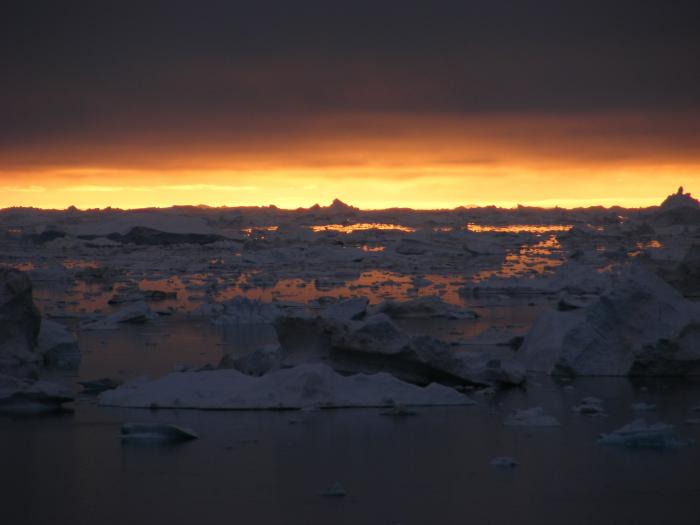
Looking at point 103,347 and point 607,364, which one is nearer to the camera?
point 607,364

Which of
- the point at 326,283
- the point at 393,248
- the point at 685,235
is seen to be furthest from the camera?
the point at 685,235

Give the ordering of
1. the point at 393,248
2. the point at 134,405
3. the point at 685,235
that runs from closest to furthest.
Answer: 1. the point at 134,405
2. the point at 393,248
3. the point at 685,235

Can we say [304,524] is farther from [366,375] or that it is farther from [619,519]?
[366,375]

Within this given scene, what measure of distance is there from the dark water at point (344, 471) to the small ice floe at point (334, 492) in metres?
0.06

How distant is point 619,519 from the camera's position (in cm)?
414

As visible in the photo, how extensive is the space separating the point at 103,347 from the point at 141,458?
397 cm

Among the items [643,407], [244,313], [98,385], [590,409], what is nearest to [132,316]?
[244,313]

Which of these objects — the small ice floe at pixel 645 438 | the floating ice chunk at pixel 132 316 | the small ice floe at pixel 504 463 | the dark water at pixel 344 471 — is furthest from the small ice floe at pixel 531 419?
the floating ice chunk at pixel 132 316

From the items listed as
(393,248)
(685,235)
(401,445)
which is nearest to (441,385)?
(401,445)

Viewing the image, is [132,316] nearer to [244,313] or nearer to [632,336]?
[244,313]

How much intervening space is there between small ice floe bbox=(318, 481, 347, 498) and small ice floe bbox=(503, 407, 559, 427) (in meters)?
1.63

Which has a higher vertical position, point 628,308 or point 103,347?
point 628,308

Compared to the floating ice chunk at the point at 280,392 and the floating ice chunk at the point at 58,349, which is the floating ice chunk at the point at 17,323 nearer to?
the floating ice chunk at the point at 58,349

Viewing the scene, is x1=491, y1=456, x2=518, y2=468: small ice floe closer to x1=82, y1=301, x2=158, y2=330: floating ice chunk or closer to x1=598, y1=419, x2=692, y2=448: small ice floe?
x1=598, y1=419, x2=692, y2=448: small ice floe
